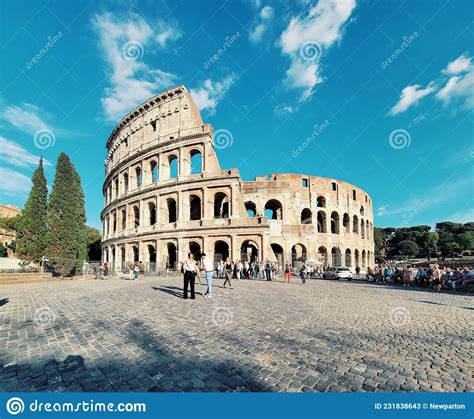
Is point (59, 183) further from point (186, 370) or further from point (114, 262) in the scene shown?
point (186, 370)

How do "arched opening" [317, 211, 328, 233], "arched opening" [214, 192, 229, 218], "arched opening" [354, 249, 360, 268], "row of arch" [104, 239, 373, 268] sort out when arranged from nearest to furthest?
"row of arch" [104, 239, 373, 268], "arched opening" [214, 192, 229, 218], "arched opening" [317, 211, 328, 233], "arched opening" [354, 249, 360, 268]

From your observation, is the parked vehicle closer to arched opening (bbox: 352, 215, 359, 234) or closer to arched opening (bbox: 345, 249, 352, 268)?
arched opening (bbox: 345, 249, 352, 268)

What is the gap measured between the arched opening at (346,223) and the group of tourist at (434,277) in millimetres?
16058

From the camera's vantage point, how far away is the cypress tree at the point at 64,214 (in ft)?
74.5

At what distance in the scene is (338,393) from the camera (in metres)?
2.57

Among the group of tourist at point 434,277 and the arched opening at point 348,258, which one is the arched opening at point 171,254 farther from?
the arched opening at point 348,258

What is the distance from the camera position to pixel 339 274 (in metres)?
21.7

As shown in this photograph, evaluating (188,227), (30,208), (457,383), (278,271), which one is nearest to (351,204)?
(278,271)

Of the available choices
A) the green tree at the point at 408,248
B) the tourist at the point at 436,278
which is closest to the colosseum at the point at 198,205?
the tourist at the point at 436,278

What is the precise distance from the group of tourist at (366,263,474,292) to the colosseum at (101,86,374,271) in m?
7.46

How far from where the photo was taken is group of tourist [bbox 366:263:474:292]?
1302 centimetres

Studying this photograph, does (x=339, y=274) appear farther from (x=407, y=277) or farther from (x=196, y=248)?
(x=196, y=248)

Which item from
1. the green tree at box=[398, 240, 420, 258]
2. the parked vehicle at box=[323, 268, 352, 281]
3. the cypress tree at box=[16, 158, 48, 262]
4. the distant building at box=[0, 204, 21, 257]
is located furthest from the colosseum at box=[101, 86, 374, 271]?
the green tree at box=[398, 240, 420, 258]

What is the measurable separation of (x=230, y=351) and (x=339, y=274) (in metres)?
20.5
